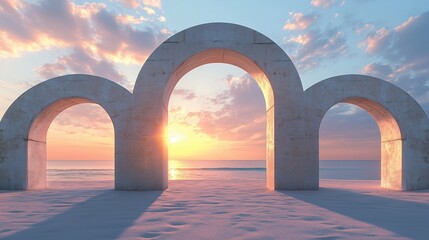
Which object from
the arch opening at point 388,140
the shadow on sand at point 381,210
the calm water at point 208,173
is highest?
the arch opening at point 388,140

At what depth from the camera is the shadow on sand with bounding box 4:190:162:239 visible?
511 centimetres

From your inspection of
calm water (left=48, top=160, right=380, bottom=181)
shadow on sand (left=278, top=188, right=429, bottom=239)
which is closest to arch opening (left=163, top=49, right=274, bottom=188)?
shadow on sand (left=278, top=188, right=429, bottom=239)

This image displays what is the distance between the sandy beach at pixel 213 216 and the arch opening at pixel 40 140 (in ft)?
7.71

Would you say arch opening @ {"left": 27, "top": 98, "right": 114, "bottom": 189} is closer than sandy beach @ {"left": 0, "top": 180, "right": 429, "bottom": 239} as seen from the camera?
No

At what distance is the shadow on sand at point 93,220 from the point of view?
511 cm

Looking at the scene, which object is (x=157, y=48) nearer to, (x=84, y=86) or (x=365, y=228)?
(x=84, y=86)

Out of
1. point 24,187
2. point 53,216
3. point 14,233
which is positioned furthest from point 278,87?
point 24,187

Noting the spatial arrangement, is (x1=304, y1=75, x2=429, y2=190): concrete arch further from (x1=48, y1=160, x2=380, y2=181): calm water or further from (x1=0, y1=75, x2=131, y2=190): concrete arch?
(x1=48, y1=160, x2=380, y2=181): calm water

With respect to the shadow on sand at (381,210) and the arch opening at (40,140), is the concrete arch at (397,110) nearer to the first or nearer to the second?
the shadow on sand at (381,210)

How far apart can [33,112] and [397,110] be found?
1437 cm

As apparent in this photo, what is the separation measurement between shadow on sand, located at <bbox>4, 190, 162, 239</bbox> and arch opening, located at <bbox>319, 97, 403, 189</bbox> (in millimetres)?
8960

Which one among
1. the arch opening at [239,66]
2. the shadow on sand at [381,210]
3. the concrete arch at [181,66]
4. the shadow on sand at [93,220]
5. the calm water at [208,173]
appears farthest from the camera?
the calm water at [208,173]

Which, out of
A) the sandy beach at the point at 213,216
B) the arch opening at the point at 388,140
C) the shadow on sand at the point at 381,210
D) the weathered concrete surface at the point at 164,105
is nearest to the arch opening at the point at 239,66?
the weathered concrete surface at the point at 164,105

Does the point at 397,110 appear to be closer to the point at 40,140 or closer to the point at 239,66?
the point at 239,66
